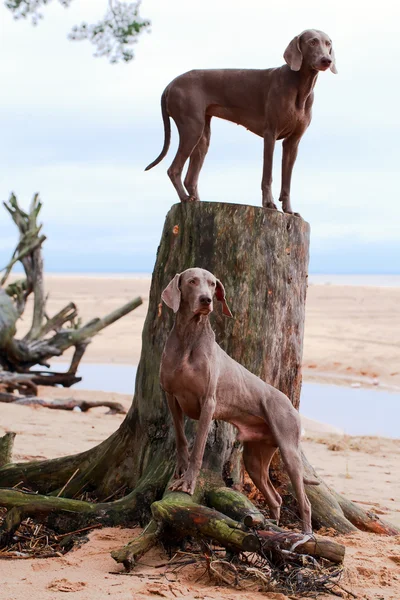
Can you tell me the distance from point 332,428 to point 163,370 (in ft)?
25.7

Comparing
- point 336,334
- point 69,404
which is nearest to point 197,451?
point 69,404

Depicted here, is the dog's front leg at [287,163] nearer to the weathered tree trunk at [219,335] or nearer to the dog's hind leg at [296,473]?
the weathered tree trunk at [219,335]

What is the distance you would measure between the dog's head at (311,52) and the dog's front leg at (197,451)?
253 cm

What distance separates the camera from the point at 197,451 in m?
4.61

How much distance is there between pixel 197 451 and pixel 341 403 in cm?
1073

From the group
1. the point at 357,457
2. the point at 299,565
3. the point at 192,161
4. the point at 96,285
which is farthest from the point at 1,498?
the point at 96,285

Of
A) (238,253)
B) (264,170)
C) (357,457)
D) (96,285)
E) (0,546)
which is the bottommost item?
(0,546)

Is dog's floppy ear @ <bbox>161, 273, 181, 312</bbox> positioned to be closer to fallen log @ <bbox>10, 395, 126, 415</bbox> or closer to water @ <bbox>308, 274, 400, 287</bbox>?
fallen log @ <bbox>10, 395, 126, 415</bbox>

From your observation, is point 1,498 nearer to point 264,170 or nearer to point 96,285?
point 264,170

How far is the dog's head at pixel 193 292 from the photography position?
4449 millimetres

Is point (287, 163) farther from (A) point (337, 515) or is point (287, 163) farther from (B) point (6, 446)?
(B) point (6, 446)

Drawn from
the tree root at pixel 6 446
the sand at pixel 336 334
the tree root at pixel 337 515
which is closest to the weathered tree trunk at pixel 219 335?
the tree root at pixel 337 515

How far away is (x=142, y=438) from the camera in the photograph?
5664mm

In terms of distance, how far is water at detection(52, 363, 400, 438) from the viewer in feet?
42.6
